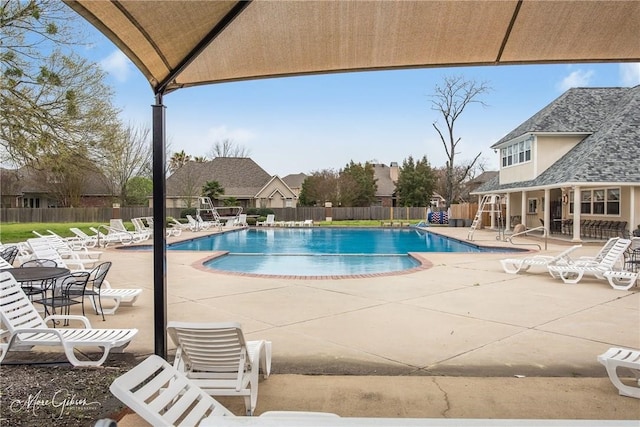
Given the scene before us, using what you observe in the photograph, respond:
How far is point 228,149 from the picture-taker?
55.2 meters

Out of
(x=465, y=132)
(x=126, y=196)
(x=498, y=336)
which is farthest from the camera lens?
(x=465, y=132)

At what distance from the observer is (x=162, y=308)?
3707mm

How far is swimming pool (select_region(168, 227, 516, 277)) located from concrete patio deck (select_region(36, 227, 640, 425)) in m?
2.34

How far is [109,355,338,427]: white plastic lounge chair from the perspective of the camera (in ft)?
7.13

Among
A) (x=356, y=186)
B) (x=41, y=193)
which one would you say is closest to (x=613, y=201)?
(x=356, y=186)

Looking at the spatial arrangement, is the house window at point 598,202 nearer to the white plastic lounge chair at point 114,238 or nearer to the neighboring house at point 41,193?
the white plastic lounge chair at point 114,238

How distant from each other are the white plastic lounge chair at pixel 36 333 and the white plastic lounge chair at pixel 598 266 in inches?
325

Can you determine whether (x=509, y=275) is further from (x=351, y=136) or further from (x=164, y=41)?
(x=351, y=136)

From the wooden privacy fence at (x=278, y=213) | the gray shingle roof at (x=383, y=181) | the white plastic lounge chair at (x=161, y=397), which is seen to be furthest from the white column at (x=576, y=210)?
the gray shingle roof at (x=383, y=181)

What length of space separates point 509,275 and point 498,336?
5065mm

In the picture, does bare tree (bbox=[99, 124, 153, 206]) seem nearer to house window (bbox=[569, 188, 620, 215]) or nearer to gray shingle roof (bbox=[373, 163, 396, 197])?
gray shingle roof (bbox=[373, 163, 396, 197])

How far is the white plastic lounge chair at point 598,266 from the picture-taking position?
9.15 meters

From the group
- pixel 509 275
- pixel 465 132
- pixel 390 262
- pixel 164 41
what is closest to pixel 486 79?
pixel 465 132

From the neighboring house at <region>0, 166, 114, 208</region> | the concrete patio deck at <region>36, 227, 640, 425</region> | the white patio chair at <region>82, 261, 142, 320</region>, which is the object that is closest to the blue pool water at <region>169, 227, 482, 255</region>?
the concrete patio deck at <region>36, 227, 640, 425</region>
